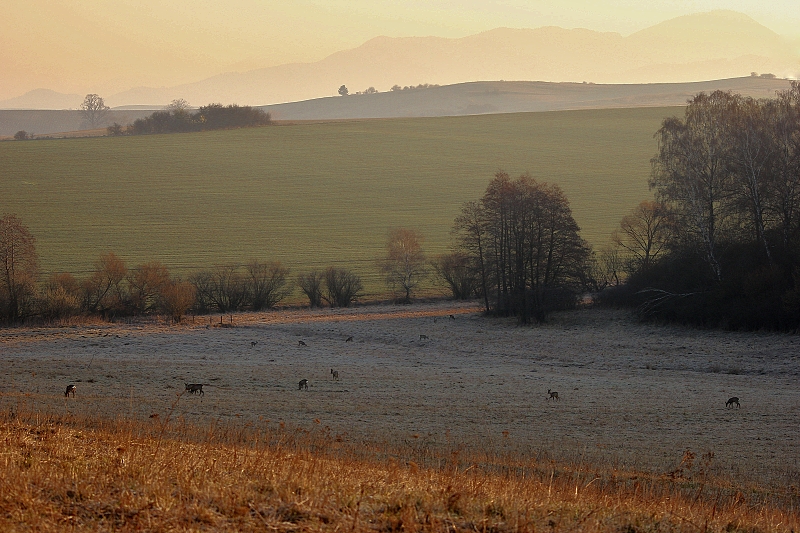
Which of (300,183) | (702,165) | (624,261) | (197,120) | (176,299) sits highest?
Result: (197,120)

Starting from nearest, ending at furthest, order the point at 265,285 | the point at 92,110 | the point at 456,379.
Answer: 1. the point at 456,379
2. the point at 265,285
3. the point at 92,110

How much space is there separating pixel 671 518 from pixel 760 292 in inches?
1405

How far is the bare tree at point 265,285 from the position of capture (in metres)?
56.7

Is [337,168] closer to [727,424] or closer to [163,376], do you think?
[163,376]

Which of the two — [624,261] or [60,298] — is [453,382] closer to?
[60,298]

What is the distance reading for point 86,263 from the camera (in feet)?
199

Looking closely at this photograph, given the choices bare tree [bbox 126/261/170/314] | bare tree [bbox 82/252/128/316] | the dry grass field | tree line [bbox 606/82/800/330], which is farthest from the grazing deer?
bare tree [bbox 82/252/128/316]

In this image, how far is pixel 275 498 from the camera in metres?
7.83

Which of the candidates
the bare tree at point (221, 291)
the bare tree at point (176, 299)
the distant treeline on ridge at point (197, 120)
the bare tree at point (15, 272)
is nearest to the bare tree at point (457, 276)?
the bare tree at point (221, 291)

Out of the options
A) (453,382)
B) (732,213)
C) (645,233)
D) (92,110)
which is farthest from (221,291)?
(92,110)

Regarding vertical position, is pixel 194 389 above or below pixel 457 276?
below

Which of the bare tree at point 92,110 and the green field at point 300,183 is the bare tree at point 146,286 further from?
the bare tree at point 92,110

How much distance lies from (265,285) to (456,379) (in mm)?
30129

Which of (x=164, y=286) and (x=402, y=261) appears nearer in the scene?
(x=164, y=286)
